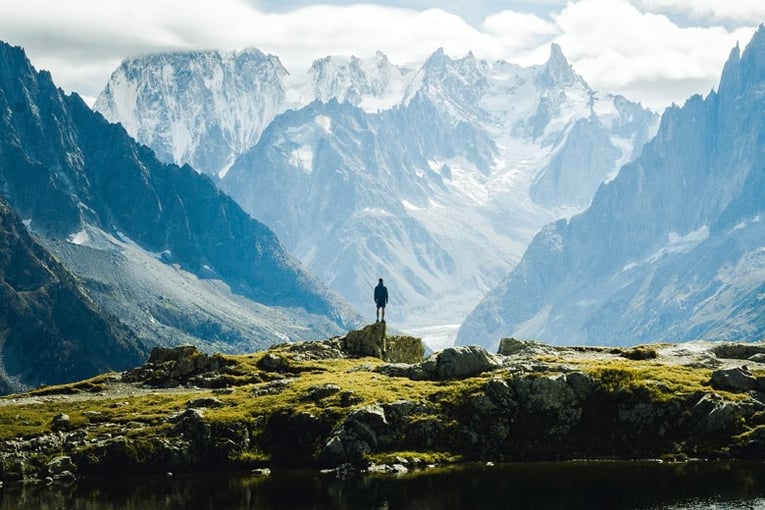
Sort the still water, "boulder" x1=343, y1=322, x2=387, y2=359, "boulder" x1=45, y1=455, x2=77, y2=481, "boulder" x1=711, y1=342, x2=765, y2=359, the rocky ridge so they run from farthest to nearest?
"boulder" x1=343, y1=322, x2=387, y2=359
"boulder" x1=711, y1=342, x2=765, y2=359
the rocky ridge
"boulder" x1=45, y1=455, x2=77, y2=481
the still water

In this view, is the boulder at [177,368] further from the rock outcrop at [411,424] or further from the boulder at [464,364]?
the boulder at [464,364]

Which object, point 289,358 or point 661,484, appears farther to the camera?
point 289,358

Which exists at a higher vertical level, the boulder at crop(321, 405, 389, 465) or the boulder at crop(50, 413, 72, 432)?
the boulder at crop(50, 413, 72, 432)

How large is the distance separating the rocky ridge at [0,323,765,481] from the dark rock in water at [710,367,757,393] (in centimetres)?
11

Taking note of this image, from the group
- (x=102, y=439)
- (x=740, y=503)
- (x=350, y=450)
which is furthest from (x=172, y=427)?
(x=740, y=503)

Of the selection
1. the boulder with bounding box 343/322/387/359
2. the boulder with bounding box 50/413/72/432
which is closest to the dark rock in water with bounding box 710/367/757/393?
the boulder with bounding box 343/322/387/359

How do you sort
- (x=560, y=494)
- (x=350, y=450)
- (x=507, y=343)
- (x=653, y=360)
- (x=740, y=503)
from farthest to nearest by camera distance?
(x=507, y=343) < (x=653, y=360) < (x=350, y=450) < (x=560, y=494) < (x=740, y=503)

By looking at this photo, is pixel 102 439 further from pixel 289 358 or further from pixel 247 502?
pixel 289 358

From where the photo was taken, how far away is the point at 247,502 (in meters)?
120

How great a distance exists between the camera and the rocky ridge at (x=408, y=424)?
13538 cm

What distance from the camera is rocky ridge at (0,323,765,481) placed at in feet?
444

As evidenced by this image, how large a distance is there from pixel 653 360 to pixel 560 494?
45.1 m

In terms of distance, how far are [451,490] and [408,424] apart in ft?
57.5

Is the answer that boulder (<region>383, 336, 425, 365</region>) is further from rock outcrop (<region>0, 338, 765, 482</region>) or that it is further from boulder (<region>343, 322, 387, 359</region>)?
rock outcrop (<region>0, 338, 765, 482</region>)
